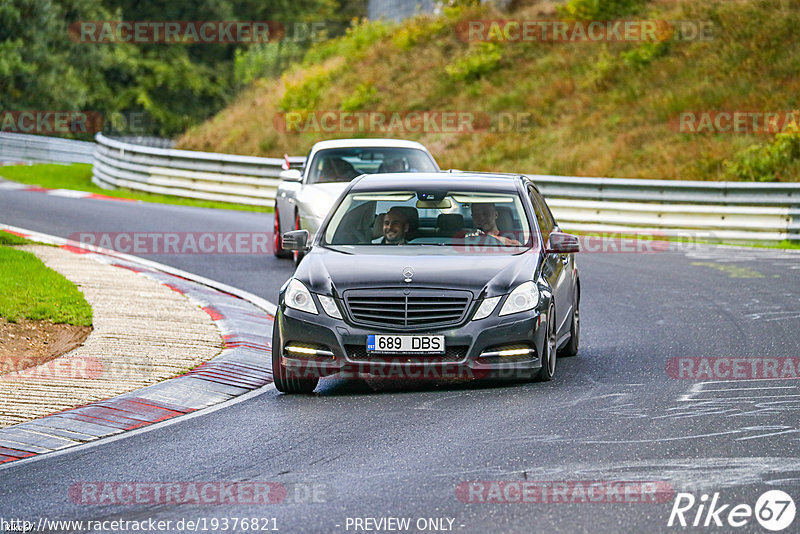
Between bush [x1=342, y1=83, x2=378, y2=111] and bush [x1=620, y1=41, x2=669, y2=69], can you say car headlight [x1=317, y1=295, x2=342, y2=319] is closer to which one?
bush [x1=620, y1=41, x2=669, y2=69]

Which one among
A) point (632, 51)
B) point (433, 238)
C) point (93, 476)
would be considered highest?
point (632, 51)

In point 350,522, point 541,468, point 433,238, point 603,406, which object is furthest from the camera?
point 433,238

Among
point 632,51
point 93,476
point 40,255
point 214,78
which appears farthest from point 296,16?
point 93,476

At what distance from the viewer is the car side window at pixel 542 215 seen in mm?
10760

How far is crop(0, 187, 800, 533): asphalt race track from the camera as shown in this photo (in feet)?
20.9

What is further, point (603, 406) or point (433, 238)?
point (433, 238)

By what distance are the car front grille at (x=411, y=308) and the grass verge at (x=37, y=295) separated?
12.4ft

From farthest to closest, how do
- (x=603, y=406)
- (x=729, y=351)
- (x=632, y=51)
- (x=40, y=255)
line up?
(x=632, y=51) < (x=40, y=255) < (x=729, y=351) < (x=603, y=406)

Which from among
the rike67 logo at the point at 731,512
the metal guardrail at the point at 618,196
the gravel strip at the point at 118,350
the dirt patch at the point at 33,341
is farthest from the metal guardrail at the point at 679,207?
the rike67 logo at the point at 731,512

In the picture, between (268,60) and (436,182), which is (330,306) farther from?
(268,60)

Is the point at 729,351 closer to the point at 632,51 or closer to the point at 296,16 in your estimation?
the point at 632,51

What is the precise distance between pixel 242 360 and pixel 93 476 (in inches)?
148

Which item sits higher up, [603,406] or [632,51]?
[632,51]

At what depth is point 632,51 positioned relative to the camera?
3594 centimetres
